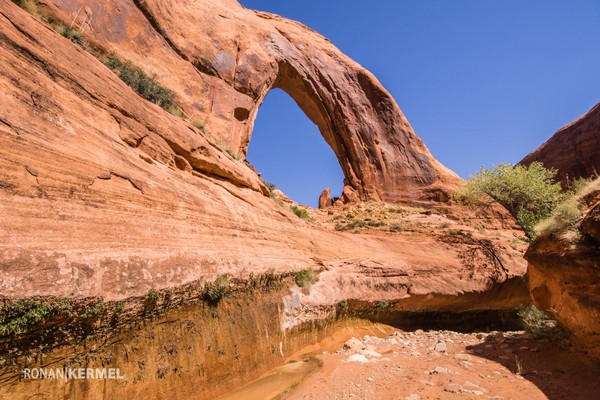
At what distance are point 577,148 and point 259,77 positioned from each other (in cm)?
3479

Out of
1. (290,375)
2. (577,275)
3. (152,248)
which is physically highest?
(152,248)

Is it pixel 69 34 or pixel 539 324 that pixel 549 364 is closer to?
pixel 539 324

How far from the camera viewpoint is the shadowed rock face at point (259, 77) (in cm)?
1408

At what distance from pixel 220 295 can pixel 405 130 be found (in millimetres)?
27250

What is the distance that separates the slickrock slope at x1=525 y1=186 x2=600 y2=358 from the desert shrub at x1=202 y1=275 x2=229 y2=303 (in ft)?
22.3

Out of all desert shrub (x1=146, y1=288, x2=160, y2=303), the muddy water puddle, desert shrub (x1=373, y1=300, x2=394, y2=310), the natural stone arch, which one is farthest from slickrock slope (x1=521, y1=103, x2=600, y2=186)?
desert shrub (x1=146, y1=288, x2=160, y2=303)

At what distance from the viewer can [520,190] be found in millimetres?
19906

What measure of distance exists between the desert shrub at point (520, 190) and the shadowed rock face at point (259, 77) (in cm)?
495

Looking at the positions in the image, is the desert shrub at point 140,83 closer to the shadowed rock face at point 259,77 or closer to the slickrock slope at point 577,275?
the shadowed rock face at point 259,77

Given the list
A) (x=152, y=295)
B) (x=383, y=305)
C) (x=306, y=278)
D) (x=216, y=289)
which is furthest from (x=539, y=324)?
(x=152, y=295)

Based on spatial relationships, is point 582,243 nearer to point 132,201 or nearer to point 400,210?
point 132,201

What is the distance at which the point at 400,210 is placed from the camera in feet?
74.5

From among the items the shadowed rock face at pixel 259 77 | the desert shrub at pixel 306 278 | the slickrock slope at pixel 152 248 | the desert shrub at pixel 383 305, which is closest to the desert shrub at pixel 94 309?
the slickrock slope at pixel 152 248

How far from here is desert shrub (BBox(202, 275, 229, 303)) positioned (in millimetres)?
6195
